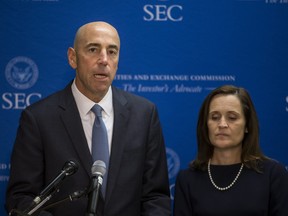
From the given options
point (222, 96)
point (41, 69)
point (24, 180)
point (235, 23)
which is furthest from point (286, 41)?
point (24, 180)

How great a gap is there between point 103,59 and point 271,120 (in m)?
1.44

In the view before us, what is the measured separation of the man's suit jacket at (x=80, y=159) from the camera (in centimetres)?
268

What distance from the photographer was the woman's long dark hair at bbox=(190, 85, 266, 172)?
9.37 feet

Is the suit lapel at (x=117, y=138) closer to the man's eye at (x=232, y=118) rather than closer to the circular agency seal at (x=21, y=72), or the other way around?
the man's eye at (x=232, y=118)

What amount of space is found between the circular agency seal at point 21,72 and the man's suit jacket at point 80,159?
2.34 feet

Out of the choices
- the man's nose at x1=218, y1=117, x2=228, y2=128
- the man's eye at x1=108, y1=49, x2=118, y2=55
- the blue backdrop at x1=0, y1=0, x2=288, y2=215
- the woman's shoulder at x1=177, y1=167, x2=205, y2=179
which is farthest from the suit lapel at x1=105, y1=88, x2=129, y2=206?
the blue backdrop at x1=0, y1=0, x2=288, y2=215

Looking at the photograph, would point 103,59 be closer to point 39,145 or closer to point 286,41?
point 39,145

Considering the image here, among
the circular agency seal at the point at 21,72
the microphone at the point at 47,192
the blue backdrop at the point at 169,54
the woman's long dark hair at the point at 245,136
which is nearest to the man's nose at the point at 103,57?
the woman's long dark hair at the point at 245,136

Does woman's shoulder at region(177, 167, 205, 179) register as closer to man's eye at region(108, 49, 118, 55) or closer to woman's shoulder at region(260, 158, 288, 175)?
woman's shoulder at region(260, 158, 288, 175)

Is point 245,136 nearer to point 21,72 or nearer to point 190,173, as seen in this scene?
point 190,173

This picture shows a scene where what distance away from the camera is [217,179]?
112 inches

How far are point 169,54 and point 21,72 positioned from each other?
3.47 ft

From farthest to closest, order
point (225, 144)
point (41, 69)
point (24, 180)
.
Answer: point (41, 69)
point (225, 144)
point (24, 180)

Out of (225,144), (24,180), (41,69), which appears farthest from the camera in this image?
(41,69)
